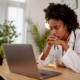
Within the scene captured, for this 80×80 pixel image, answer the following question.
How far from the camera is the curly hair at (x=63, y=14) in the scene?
126 centimetres

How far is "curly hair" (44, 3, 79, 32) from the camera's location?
1264 millimetres

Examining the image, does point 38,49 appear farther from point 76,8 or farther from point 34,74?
point 34,74

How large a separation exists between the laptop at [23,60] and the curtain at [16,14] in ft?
6.75

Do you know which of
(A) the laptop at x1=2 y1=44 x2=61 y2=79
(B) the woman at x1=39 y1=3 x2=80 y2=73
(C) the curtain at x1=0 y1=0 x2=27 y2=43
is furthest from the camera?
(C) the curtain at x1=0 y1=0 x2=27 y2=43

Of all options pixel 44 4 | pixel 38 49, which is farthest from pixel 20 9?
pixel 38 49

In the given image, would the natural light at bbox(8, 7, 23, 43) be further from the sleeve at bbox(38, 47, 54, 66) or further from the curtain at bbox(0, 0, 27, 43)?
the sleeve at bbox(38, 47, 54, 66)

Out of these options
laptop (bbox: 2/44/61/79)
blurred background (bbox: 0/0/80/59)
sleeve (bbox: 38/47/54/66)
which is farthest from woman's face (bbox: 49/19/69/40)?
Answer: blurred background (bbox: 0/0/80/59)

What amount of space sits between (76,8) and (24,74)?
5.95ft

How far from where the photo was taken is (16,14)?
9.59 feet

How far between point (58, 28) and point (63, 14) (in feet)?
0.47

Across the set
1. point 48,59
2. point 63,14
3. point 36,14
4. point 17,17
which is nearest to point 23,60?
point 48,59

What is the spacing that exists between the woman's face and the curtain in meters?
1.75

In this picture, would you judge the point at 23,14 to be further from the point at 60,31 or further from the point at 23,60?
the point at 23,60

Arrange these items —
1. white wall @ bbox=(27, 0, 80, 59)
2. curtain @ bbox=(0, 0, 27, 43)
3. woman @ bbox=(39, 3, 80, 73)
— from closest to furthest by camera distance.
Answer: woman @ bbox=(39, 3, 80, 73) < curtain @ bbox=(0, 0, 27, 43) < white wall @ bbox=(27, 0, 80, 59)
